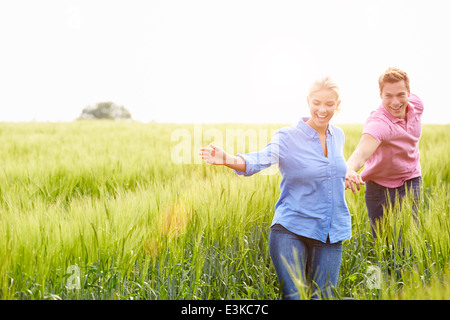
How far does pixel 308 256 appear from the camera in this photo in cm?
165

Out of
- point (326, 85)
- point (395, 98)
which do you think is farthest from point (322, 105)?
point (395, 98)

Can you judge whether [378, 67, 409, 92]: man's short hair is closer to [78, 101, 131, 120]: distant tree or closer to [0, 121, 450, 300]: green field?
[0, 121, 450, 300]: green field

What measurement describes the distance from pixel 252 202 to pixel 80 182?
77.8 inches

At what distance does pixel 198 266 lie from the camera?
157 centimetres

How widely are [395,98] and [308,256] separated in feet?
3.71

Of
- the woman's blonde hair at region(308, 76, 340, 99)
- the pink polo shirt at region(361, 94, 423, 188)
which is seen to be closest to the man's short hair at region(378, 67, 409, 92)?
the pink polo shirt at region(361, 94, 423, 188)

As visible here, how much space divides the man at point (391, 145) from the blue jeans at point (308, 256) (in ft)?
1.96

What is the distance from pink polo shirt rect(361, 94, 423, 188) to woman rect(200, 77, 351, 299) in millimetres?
625

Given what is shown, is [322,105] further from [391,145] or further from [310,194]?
[391,145]

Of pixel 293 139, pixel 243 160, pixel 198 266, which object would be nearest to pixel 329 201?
pixel 293 139

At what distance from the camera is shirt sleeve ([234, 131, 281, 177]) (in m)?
1.54

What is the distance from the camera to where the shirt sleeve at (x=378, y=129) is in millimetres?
2072
